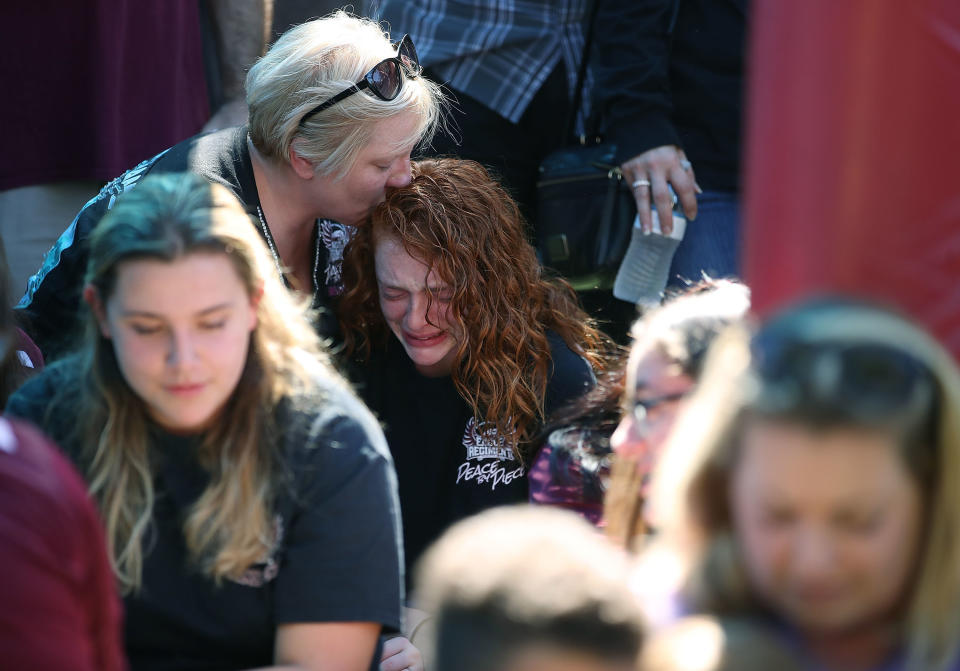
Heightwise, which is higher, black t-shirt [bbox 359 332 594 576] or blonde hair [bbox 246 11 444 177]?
blonde hair [bbox 246 11 444 177]

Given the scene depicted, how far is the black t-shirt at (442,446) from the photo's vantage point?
2402 millimetres

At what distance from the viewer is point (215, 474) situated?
1709 millimetres

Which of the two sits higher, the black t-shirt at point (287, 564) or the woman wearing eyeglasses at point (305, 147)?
the woman wearing eyeglasses at point (305, 147)

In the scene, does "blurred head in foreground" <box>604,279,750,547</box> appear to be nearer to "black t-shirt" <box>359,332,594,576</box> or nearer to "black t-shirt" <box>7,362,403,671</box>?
"black t-shirt" <box>7,362,403,671</box>

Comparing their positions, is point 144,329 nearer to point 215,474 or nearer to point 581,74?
point 215,474

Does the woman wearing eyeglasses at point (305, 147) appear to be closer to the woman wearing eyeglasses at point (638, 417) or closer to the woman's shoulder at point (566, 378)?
the woman's shoulder at point (566, 378)

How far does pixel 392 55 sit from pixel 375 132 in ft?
0.60

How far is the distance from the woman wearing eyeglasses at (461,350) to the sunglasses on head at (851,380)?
3.99 ft

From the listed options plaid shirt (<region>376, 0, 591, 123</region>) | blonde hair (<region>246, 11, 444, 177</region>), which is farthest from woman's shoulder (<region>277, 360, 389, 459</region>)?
plaid shirt (<region>376, 0, 591, 123</region>)

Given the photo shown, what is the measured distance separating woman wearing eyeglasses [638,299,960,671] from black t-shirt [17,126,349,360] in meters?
1.42

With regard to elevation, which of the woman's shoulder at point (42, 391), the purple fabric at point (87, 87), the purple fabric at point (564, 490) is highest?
the purple fabric at point (87, 87)

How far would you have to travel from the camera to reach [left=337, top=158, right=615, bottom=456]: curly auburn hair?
7.94ft

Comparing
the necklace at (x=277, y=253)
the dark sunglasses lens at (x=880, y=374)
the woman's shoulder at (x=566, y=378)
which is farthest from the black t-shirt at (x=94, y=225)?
the dark sunglasses lens at (x=880, y=374)

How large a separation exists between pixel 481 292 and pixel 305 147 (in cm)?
52
